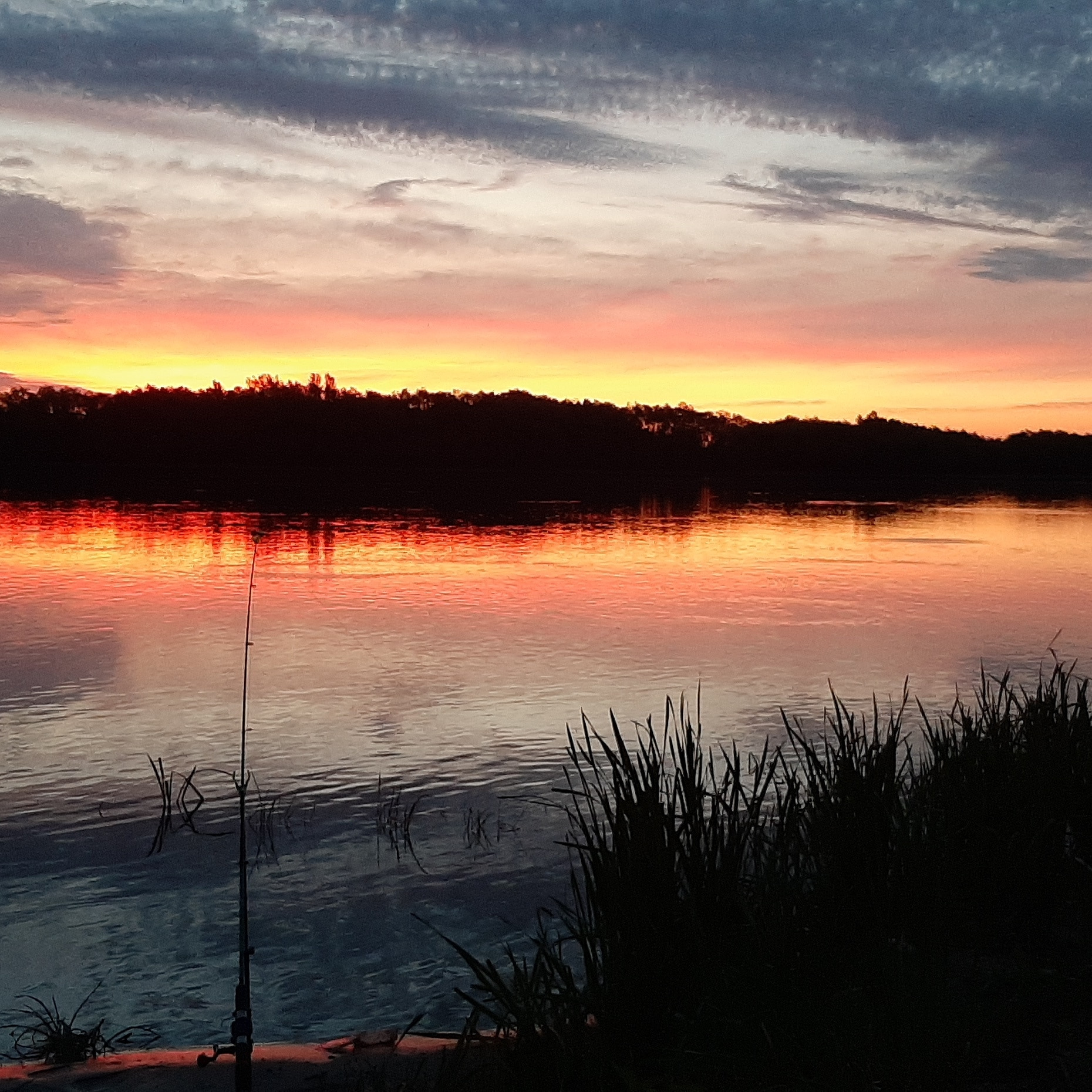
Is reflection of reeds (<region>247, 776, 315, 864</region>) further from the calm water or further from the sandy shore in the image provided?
the sandy shore

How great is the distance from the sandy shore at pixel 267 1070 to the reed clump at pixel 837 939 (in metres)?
0.52

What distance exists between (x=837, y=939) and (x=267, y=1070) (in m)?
2.75

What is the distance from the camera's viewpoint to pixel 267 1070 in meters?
5.50

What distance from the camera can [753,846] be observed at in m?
5.70

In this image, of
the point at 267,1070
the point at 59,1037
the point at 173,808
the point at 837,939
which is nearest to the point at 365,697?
the point at 173,808

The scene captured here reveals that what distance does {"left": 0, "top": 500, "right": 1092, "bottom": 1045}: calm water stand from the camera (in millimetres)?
7227

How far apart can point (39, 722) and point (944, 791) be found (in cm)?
1076

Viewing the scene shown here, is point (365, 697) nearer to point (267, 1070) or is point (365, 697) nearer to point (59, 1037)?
point (59, 1037)

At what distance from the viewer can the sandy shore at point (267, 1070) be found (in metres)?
5.29

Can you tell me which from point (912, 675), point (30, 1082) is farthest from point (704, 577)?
point (30, 1082)

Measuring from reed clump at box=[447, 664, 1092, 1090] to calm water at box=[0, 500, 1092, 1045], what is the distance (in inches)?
60.8

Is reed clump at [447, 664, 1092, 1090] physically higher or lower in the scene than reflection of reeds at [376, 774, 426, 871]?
higher

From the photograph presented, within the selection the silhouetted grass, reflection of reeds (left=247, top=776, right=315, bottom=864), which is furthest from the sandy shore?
reflection of reeds (left=247, top=776, right=315, bottom=864)

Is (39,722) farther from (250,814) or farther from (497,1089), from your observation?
(497,1089)
